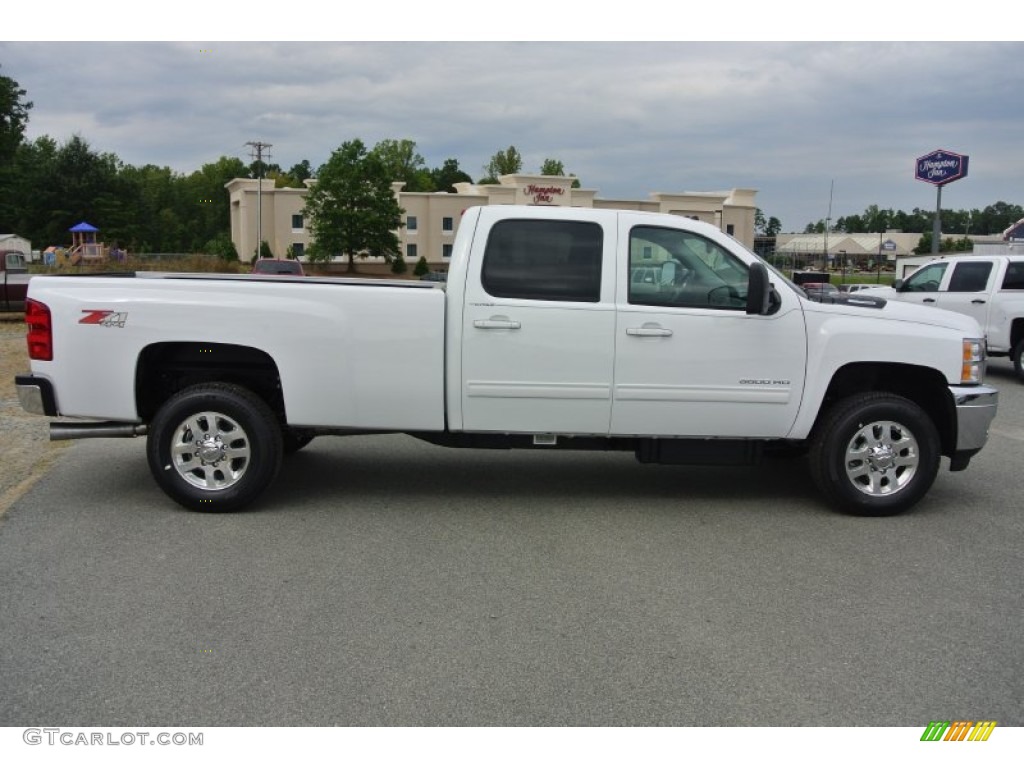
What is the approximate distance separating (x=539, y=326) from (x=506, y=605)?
6.98ft

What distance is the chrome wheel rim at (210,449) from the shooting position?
21.1ft

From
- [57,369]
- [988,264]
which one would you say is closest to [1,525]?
[57,369]

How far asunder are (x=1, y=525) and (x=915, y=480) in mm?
6120

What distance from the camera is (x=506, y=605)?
16.2 ft

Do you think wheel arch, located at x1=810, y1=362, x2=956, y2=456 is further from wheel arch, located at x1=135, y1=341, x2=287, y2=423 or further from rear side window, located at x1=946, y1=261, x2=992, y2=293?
rear side window, located at x1=946, y1=261, x2=992, y2=293

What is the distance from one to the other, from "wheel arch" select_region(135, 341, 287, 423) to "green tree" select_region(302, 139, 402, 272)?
6705cm

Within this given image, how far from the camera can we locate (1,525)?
20.3ft

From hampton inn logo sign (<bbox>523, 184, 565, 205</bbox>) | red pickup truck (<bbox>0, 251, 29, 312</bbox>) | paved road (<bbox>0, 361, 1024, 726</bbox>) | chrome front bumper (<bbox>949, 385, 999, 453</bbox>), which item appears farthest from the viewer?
hampton inn logo sign (<bbox>523, 184, 565, 205</bbox>)

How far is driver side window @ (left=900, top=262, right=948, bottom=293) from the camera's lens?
53.2 ft

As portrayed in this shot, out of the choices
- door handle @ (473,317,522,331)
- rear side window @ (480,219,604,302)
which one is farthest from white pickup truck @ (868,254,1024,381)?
door handle @ (473,317,522,331)

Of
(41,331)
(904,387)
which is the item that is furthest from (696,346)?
(41,331)

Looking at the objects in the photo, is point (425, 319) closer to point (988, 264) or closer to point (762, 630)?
point (762, 630)

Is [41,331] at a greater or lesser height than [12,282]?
greater

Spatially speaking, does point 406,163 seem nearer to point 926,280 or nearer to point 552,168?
point 552,168
